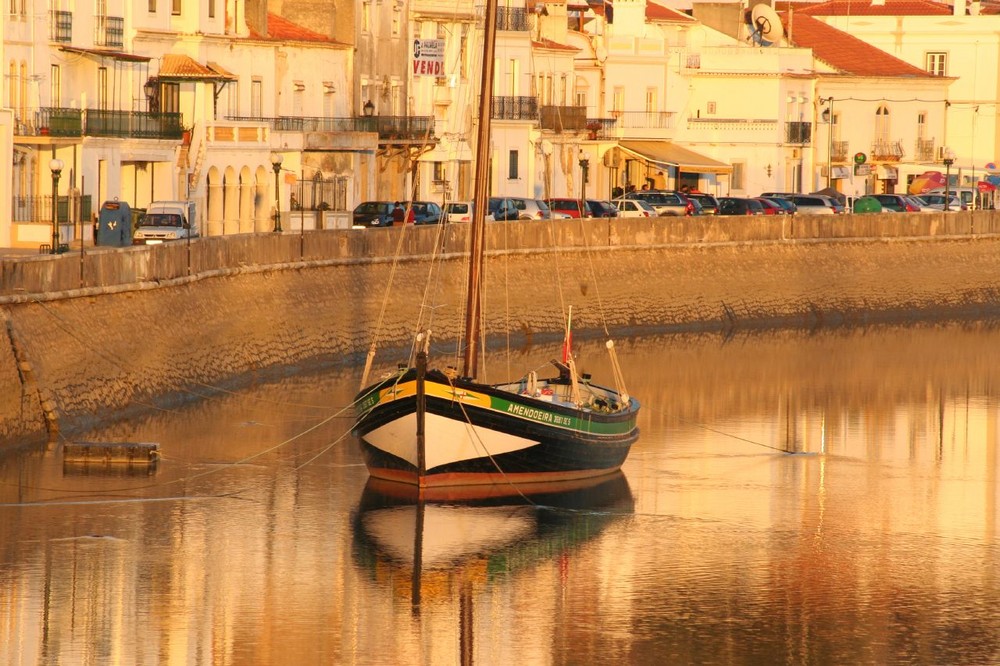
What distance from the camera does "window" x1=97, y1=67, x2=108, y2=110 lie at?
60.4 metres

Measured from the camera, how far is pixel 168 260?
42938mm

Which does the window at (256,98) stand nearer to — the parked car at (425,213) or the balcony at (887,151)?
the parked car at (425,213)

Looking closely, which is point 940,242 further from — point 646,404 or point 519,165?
point 646,404

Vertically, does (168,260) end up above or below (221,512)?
above

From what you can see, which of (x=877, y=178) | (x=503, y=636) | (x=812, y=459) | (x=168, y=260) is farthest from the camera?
(x=877, y=178)

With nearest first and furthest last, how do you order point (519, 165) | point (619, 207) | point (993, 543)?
point (993, 543), point (619, 207), point (519, 165)

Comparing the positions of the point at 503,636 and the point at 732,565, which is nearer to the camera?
the point at 503,636

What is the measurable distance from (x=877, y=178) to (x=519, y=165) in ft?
81.6

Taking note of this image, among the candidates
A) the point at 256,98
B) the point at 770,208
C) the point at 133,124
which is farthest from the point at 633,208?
the point at 133,124

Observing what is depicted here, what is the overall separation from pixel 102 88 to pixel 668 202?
21.4 metres

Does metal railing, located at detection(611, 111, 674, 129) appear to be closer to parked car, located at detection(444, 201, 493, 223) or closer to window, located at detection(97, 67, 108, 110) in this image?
parked car, located at detection(444, 201, 493, 223)

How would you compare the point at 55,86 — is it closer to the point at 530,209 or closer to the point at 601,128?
the point at 530,209

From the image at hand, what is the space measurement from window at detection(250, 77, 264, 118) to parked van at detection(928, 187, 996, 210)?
1148 inches

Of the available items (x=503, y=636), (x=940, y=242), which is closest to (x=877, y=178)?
(x=940, y=242)
